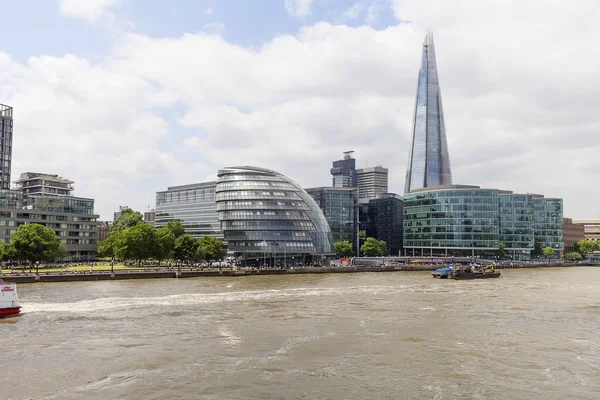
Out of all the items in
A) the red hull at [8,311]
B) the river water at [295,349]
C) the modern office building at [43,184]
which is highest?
the modern office building at [43,184]

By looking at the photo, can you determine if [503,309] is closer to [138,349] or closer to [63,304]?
[138,349]

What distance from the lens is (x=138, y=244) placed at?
12581 cm

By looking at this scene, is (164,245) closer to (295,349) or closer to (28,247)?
(28,247)

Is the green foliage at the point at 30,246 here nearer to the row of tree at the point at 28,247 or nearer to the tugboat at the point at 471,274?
the row of tree at the point at 28,247

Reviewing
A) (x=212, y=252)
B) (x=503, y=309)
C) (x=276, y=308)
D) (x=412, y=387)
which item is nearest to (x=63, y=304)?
(x=276, y=308)

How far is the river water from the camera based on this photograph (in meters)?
30.6

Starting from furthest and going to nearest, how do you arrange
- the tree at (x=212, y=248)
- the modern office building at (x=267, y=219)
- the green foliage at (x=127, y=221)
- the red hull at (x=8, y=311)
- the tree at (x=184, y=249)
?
1. the green foliage at (x=127, y=221)
2. the modern office building at (x=267, y=219)
3. the tree at (x=184, y=249)
4. the tree at (x=212, y=248)
5. the red hull at (x=8, y=311)

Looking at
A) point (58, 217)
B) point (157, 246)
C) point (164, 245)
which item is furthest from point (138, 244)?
point (58, 217)

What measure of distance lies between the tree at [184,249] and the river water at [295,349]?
66.8 metres

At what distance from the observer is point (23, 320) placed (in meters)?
51.4

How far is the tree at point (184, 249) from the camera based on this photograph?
452 ft

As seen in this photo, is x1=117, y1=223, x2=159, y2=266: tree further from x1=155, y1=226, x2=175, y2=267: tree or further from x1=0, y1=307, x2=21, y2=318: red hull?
x1=0, y1=307, x2=21, y2=318: red hull

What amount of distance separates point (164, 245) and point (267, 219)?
94.8 ft

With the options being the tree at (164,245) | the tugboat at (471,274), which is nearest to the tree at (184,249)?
the tree at (164,245)
